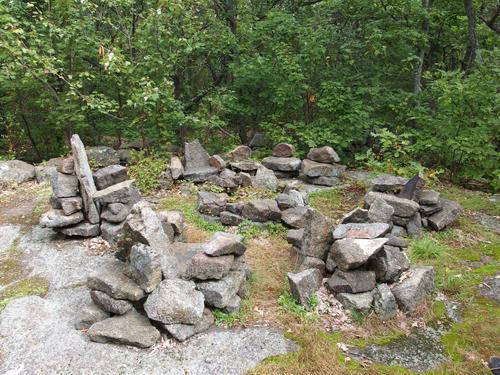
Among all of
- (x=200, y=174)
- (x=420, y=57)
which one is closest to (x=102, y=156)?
(x=200, y=174)

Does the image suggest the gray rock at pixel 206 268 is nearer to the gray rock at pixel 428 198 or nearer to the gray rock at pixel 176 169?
the gray rock at pixel 428 198

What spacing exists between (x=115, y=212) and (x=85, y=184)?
772mm

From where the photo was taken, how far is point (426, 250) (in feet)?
19.0

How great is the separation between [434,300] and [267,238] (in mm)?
2724

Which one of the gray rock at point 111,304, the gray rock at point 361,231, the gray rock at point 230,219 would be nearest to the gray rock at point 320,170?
the gray rock at point 230,219

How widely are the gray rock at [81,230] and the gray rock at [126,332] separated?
2.73 metres

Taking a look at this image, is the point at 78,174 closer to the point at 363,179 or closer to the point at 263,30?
the point at 363,179

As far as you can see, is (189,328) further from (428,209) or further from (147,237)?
(428,209)

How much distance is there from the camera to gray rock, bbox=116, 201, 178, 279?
14.9 ft

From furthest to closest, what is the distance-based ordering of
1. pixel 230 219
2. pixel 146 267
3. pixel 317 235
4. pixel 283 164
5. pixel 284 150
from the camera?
pixel 284 150
pixel 283 164
pixel 230 219
pixel 317 235
pixel 146 267

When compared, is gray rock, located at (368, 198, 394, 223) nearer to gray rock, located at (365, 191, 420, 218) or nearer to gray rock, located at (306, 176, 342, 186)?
gray rock, located at (365, 191, 420, 218)

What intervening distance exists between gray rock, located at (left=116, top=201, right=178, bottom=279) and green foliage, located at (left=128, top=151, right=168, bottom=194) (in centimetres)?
390

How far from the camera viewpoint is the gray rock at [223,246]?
4.68 m

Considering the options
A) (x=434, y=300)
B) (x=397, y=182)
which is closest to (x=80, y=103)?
(x=397, y=182)
